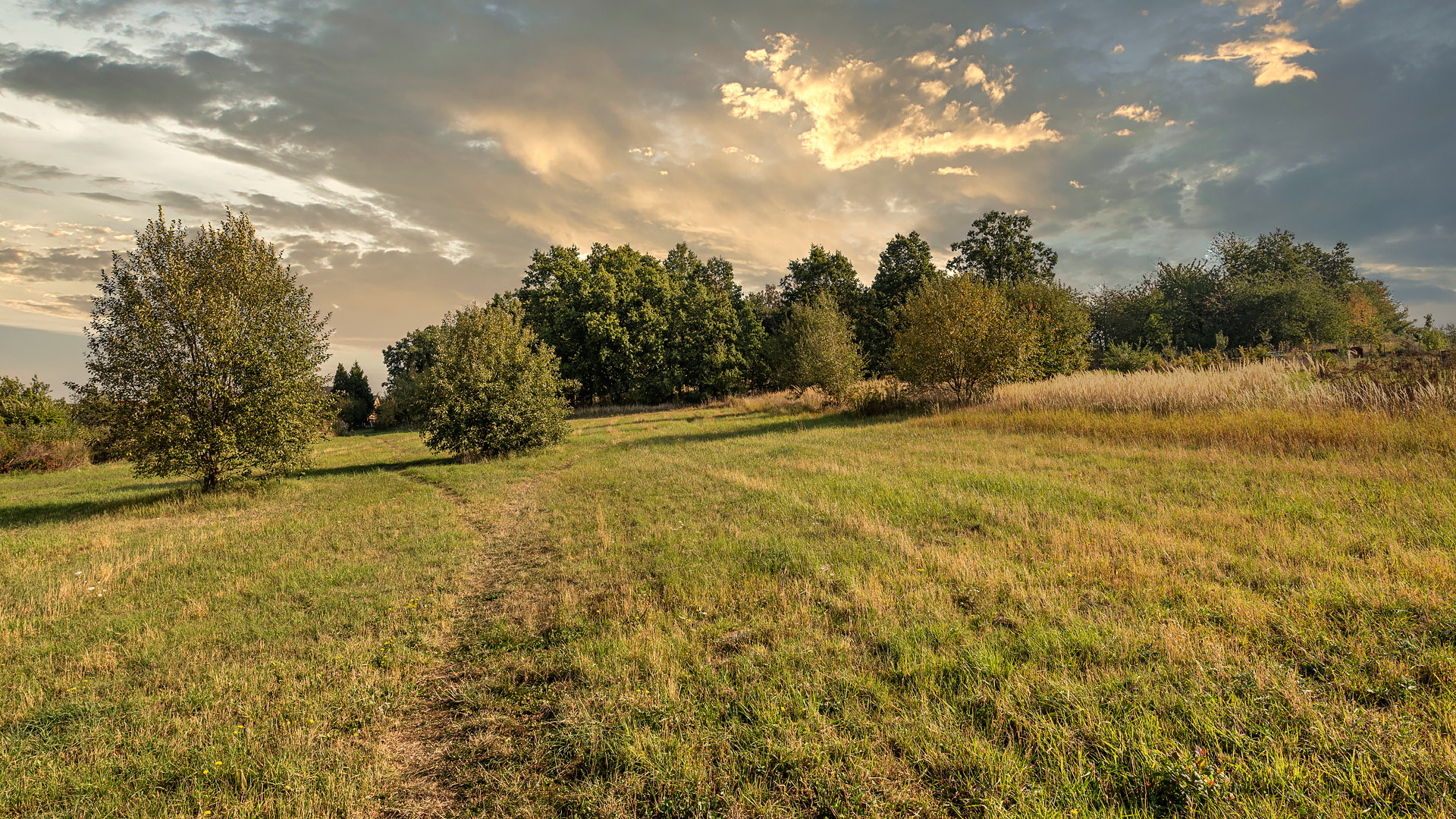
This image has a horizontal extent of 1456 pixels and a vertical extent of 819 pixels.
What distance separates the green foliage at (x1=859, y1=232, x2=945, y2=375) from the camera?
52.4 metres

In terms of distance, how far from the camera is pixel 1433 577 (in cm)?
511

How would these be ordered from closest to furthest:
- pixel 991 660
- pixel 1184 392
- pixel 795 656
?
pixel 991 660 < pixel 795 656 < pixel 1184 392

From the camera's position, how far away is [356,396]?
8331 cm

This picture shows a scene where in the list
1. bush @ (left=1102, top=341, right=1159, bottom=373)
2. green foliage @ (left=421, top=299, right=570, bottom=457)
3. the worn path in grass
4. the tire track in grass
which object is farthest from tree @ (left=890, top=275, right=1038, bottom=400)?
the tire track in grass

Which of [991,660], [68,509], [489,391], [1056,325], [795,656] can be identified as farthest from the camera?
[1056,325]

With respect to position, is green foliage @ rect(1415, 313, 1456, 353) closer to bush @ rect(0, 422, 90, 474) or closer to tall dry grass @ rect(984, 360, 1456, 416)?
tall dry grass @ rect(984, 360, 1456, 416)

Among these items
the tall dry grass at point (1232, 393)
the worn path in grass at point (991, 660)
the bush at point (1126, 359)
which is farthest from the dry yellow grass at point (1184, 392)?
the bush at point (1126, 359)

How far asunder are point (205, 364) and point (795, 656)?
Result: 20.4 m

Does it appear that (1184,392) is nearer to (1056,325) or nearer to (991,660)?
(991,660)

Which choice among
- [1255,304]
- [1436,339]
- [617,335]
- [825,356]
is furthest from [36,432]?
[1255,304]

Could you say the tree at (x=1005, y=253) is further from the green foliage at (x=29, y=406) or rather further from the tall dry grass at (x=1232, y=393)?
the green foliage at (x=29, y=406)

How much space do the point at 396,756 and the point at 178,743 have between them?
5.98 feet

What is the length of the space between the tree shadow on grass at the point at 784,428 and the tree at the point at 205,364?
1247 centimetres

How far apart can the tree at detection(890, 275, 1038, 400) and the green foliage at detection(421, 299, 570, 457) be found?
1755 cm
